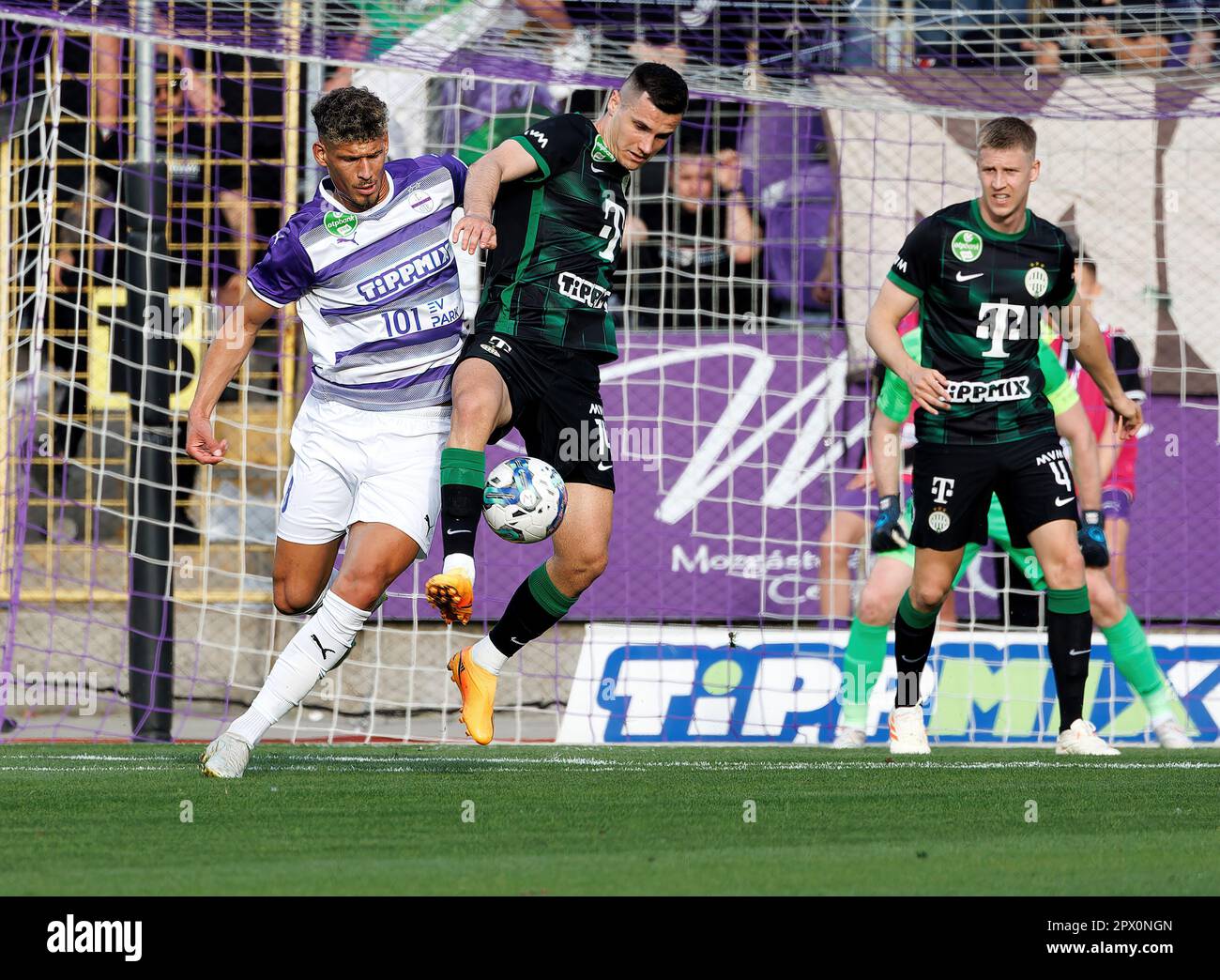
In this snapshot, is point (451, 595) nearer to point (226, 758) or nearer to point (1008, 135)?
point (226, 758)

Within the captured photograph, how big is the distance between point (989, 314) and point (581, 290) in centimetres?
171

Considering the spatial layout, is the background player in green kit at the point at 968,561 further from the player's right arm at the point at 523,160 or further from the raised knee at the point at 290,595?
the raised knee at the point at 290,595

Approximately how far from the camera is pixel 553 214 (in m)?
6.15

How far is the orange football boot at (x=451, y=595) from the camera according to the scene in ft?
17.0

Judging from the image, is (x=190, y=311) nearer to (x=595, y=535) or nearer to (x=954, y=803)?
(x=595, y=535)

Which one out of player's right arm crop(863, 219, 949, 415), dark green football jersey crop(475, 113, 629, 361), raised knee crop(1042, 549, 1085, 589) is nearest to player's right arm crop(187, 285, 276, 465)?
dark green football jersey crop(475, 113, 629, 361)

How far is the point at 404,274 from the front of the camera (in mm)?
6086

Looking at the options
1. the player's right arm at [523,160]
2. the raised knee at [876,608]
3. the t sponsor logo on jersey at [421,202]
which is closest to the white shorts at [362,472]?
the t sponsor logo on jersey at [421,202]

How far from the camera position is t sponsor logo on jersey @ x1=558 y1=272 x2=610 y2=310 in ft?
20.2

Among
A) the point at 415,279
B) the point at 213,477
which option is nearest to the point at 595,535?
the point at 415,279

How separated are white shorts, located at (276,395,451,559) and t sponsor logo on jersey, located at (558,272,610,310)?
1.90ft

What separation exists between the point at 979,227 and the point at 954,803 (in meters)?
2.68

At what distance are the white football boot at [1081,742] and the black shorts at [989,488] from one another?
31.0 inches

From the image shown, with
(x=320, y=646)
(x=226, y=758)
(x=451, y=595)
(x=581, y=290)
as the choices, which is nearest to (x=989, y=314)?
(x=581, y=290)
